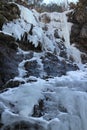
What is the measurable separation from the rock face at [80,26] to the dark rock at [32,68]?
594 cm

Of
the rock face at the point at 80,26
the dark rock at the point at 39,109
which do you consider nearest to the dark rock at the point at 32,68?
the dark rock at the point at 39,109

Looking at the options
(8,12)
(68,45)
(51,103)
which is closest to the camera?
(51,103)

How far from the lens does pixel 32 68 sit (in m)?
8.62

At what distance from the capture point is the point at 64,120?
18.6ft

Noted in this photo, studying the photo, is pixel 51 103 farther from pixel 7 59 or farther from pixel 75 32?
pixel 75 32

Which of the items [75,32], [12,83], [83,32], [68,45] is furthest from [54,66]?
[75,32]

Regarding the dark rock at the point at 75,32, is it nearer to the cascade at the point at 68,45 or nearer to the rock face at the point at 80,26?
the rock face at the point at 80,26

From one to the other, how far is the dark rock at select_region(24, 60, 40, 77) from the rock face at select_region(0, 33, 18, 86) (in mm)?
304

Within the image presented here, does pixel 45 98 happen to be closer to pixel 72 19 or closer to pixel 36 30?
pixel 36 30

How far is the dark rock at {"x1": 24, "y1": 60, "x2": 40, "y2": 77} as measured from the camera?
8320 mm

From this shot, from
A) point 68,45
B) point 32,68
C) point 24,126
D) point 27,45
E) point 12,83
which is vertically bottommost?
point 24,126

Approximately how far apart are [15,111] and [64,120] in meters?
0.90

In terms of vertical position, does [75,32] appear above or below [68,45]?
above

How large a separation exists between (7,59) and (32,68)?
0.78 m
